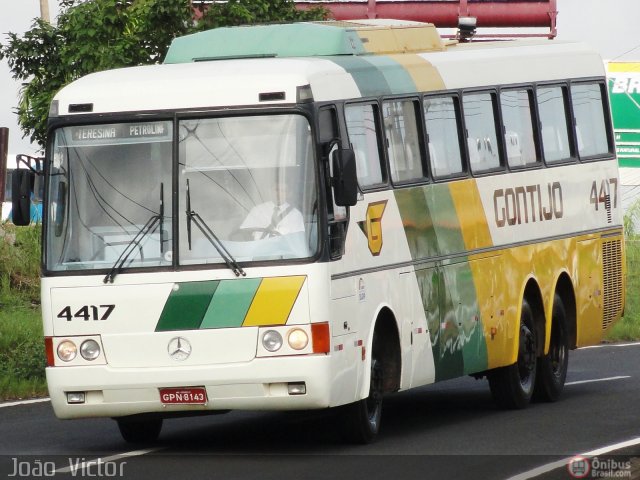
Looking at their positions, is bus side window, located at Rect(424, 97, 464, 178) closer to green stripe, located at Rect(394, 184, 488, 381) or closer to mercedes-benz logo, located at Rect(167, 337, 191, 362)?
green stripe, located at Rect(394, 184, 488, 381)

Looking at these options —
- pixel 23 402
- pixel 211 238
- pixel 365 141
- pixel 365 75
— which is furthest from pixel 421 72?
pixel 23 402

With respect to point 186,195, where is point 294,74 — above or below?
above

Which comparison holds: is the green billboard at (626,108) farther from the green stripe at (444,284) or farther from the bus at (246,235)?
the bus at (246,235)

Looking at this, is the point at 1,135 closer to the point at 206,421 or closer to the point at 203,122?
the point at 206,421

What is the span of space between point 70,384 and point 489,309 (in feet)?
16.0

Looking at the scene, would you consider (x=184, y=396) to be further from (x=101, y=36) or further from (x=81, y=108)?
(x=101, y=36)

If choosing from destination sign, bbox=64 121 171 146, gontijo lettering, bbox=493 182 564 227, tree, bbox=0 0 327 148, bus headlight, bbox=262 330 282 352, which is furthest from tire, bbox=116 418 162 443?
tree, bbox=0 0 327 148

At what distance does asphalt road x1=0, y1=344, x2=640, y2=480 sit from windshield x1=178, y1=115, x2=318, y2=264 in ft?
5.18

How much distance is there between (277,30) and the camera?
15992mm

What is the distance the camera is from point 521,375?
60.4ft

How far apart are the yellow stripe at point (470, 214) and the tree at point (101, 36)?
8.21m

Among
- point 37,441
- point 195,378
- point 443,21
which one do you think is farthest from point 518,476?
point 443,21

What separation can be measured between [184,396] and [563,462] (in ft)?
9.17

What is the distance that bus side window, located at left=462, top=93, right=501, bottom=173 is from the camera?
17.5 meters
